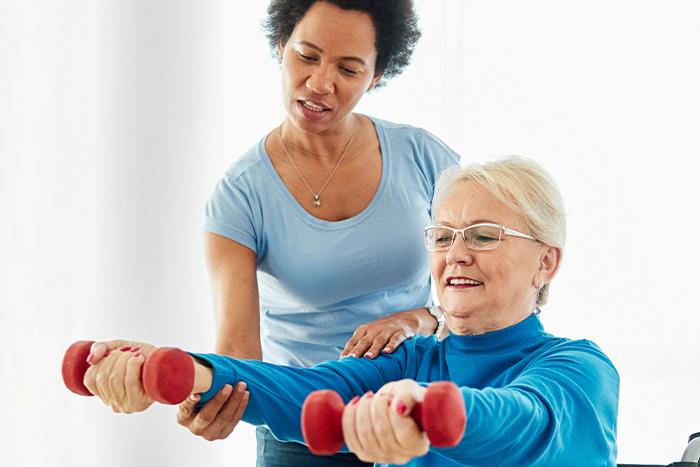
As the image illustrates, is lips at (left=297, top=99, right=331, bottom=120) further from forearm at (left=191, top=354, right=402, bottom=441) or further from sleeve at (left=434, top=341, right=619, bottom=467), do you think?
sleeve at (left=434, top=341, right=619, bottom=467)

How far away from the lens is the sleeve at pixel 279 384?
146 cm

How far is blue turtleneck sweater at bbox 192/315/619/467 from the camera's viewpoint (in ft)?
3.94

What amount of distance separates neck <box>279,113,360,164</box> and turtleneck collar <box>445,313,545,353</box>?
56cm

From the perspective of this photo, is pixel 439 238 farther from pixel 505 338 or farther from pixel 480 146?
pixel 480 146

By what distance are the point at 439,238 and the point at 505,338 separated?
0.20 meters

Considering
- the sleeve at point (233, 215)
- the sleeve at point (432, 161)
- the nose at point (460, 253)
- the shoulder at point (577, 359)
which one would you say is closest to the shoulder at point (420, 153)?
the sleeve at point (432, 161)

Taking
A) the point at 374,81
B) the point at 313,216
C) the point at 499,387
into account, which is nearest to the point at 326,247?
the point at 313,216

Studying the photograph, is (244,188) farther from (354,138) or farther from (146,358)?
(146,358)

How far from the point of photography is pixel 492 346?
1.62 metres

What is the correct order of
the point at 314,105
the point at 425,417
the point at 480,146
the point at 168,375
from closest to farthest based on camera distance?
1. the point at 425,417
2. the point at 168,375
3. the point at 314,105
4. the point at 480,146

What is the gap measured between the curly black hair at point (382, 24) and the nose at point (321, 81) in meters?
0.14

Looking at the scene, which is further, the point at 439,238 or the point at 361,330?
the point at 361,330

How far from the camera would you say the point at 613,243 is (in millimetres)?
3496

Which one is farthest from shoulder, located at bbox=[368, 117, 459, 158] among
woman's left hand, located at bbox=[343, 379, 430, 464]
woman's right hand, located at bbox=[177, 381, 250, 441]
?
woman's left hand, located at bbox=[343, 379, 430, 464]
